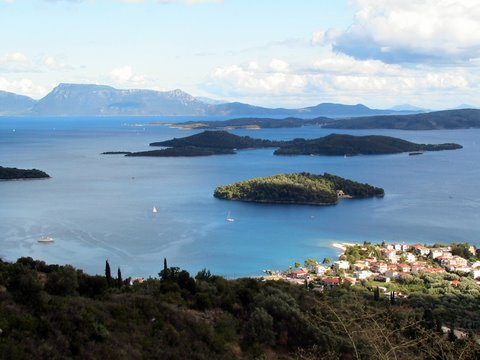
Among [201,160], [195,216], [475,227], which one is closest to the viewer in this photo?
[475,227]

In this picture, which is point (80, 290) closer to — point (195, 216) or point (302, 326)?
point (302, 326)

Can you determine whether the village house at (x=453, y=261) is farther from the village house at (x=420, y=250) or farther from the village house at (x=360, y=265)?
the village house at (x=360, y=265)

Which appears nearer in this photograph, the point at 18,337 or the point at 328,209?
the point at 18,337

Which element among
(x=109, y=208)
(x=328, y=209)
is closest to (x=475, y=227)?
(x=328, y=209)

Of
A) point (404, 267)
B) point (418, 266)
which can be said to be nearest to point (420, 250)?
point (418, 266)

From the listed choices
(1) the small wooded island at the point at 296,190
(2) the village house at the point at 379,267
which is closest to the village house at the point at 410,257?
(2) the village house at the point at 379,267

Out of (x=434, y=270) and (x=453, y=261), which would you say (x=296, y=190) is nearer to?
(x=453, y=261)

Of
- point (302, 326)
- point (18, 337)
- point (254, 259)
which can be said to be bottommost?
point (254, 259)
